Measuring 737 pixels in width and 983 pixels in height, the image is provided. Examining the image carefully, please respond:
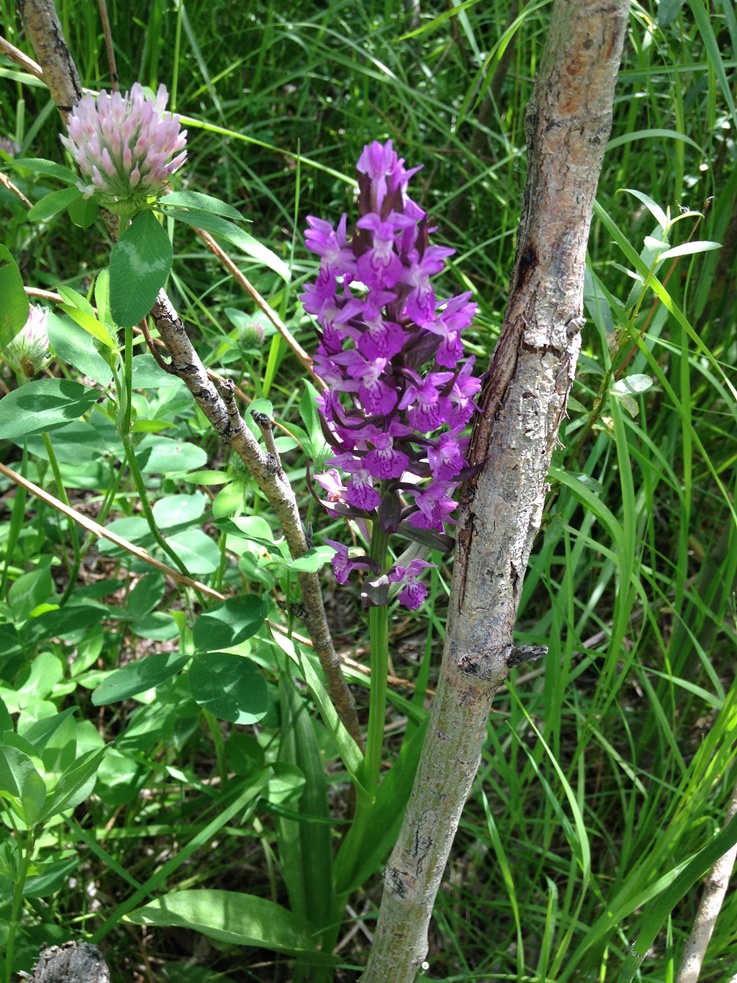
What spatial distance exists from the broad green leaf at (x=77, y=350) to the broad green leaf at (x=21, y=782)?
57cm

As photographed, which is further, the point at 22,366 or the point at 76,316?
the point at 22,366

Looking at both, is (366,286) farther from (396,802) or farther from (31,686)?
(31,686)

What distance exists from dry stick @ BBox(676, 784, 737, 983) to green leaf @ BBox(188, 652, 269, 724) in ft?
2.51

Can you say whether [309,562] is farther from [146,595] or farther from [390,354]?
[146,595]

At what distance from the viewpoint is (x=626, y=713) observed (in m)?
1.99

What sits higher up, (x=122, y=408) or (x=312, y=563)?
(x=122, y=408)

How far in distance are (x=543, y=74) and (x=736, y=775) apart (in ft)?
3.78

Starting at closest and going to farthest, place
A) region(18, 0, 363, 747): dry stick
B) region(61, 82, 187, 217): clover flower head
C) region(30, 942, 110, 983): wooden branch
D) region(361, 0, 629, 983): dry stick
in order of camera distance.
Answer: region(361, 0, 629, 983): dry stick
region(61, 82, 187, 217): clover flower head
region(18, 0, 363, 747): dry stick
region(30, 942, 110, 983): wooden branch

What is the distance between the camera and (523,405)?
1.03 metres

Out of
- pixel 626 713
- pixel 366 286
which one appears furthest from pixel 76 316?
pixel 626 713

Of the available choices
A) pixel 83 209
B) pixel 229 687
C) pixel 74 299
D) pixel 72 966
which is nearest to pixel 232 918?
pixel 72 966

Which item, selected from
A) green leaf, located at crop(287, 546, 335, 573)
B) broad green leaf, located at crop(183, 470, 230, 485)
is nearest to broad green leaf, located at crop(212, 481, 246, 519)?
broad green leaf, located at crop(183, 470, 230, 485)

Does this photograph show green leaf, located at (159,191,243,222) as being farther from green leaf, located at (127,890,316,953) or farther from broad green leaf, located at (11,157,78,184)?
green leaf, located at (127,890,316,953)

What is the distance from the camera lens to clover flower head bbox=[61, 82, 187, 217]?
1.03m
